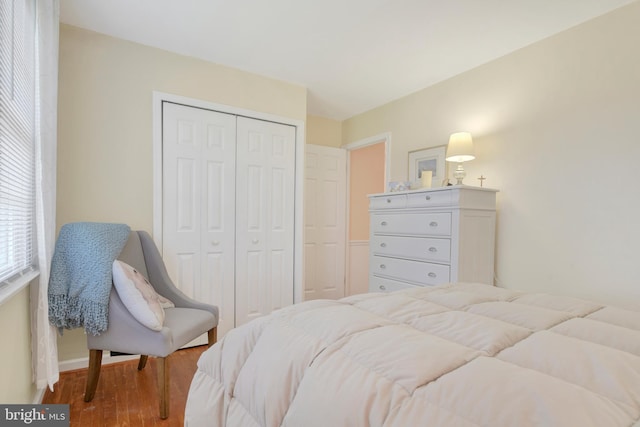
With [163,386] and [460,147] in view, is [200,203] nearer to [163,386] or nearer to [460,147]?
[163,386]

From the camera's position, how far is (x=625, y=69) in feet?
6.76

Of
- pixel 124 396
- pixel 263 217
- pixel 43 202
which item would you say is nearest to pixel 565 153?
pixel 263 217

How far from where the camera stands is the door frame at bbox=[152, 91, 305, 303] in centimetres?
259

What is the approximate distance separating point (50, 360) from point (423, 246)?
242cm

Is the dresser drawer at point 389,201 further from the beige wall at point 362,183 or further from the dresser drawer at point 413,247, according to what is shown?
the beige wall at point 362,183

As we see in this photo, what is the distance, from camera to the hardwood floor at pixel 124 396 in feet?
5.67

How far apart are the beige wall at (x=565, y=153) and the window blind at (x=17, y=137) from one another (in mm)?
3006

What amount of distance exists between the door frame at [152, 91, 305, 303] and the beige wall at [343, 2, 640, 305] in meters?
1.52

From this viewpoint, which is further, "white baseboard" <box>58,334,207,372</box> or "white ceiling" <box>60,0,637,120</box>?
"white baseboard" <box>58,334,207,372</box>

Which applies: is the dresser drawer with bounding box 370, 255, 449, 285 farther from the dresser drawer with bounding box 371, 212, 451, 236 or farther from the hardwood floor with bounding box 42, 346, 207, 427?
the hardwood floor with bounding box 42, 346, 207, 427

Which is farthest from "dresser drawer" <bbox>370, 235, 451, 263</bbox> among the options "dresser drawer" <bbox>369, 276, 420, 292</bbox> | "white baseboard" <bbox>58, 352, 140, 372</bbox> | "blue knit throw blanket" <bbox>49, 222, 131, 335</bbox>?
"white baseboard" <bbox>58, 352, 140, 372</bbox>
